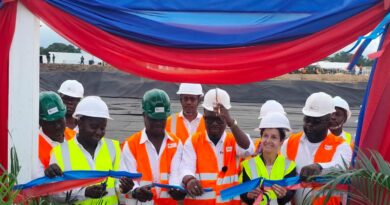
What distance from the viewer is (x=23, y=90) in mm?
4043

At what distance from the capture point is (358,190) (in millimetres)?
3771

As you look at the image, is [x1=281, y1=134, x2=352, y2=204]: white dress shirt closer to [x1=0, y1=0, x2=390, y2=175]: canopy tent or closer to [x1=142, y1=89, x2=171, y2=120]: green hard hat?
[x1=0, y1=0, x2=390, y2=175]: canopy tent

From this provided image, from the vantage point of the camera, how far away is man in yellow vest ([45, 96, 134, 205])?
13.8 ft

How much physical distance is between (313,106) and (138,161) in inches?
60.3

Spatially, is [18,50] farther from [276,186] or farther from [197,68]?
[276,186]

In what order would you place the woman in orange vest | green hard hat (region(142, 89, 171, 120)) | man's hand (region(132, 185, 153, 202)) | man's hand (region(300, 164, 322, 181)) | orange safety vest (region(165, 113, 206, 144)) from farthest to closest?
1. orange safety vest (region(165, 113, 206, 144))
2. green hard hat (region(142, 89, 171, 120))
3. man's hand (region(132, 185, 153, 202))
4. the woman in orange vest
5. man's hand (region(300, 164, 322, 181))

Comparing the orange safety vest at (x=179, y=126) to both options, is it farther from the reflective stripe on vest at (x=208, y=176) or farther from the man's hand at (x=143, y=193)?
the man's hand at (x=143, y=193)

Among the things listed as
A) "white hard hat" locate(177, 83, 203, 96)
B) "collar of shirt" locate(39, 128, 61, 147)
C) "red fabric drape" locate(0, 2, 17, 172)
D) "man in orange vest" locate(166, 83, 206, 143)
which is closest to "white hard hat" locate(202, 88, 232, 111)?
"white hard hat" locate(177, 83, 203, 96)

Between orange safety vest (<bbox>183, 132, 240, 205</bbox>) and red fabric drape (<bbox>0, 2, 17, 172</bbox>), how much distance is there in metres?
1.51

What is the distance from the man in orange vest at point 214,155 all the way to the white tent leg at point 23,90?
124cm

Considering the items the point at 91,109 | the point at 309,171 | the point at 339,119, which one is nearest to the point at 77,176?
the point at 91,109

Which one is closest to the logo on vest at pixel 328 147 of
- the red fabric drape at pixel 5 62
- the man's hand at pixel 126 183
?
the man's hand at pixel 126 183

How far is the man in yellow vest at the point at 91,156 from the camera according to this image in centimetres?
420

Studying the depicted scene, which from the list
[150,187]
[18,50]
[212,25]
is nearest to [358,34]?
[212,25]
